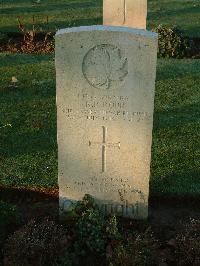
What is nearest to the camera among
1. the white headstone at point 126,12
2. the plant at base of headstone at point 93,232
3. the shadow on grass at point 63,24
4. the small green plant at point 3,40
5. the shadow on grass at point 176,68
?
the plant at base of headstone at point 93,232

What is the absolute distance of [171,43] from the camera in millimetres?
10633

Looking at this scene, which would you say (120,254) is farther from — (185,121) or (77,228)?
(185,121)

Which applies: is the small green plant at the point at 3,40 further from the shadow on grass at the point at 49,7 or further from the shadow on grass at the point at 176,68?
the shadow on grass at the point at 176,68

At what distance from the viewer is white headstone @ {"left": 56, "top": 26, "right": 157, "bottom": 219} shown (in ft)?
15.0

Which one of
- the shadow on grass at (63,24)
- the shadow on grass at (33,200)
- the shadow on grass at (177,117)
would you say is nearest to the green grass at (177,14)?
the shadow on grass at (63,24)

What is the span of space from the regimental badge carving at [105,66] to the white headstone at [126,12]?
14.9 ft

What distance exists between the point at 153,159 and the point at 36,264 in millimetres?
2474

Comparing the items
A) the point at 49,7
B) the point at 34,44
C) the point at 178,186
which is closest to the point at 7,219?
the point at 178,186

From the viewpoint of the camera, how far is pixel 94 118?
4895 mm

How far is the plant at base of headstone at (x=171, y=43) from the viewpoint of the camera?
34.6 ft

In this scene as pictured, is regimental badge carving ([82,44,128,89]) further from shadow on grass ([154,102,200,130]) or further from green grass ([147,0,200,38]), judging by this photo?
green grass ([147,0,200,38])

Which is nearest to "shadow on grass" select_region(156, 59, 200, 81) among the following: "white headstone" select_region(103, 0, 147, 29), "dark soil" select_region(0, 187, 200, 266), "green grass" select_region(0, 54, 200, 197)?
"green grass" select_region(0, 54, 200, 197)

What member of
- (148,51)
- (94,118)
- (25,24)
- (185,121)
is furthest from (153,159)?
(25,24)

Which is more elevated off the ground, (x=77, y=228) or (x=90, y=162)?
(x=90, y=162)
